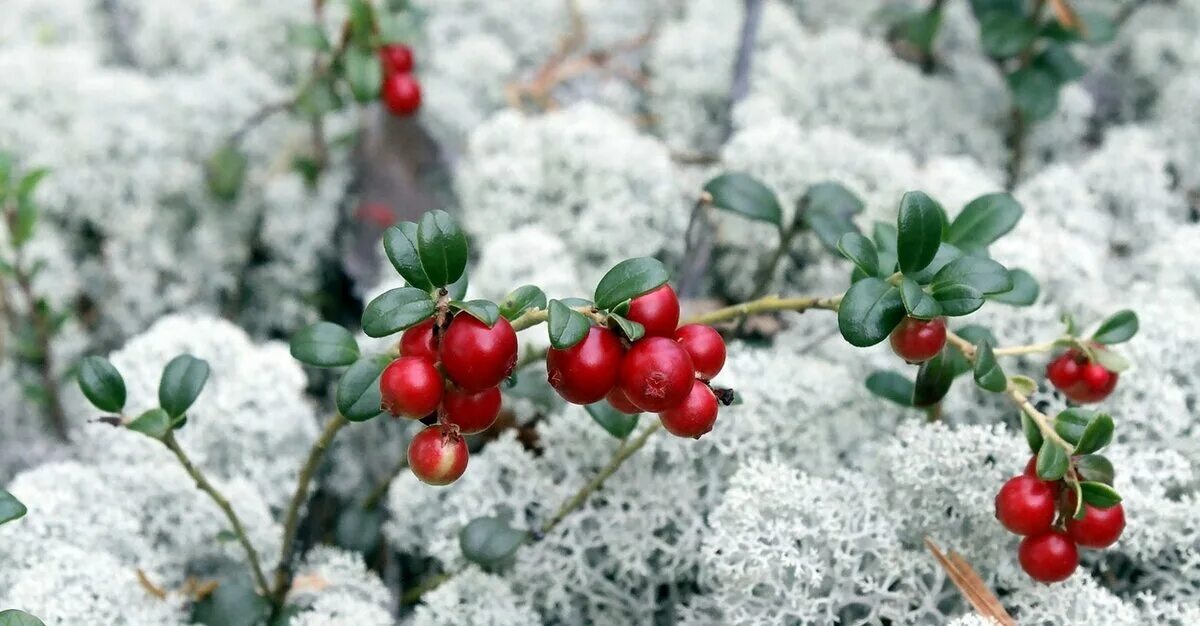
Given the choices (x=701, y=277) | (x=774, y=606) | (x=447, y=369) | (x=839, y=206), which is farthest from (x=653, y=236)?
(x=447, y=369)

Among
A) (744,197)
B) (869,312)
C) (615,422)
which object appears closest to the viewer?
(869,312)

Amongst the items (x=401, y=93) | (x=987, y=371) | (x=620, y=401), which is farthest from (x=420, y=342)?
(x=401, y=93)

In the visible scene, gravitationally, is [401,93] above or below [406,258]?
below

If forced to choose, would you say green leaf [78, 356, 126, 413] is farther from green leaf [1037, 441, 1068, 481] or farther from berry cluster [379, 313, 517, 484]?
green leaf [1037, 441, 1068, 481]

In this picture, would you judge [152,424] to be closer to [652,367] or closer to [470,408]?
[470,408]

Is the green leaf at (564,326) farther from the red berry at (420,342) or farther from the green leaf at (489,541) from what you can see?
the green leaf at (489,541)

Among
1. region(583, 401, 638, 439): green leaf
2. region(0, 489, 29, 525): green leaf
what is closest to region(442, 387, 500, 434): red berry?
region(583, 401, 638, 439): green leaf

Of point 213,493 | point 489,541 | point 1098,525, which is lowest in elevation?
point 489,541
